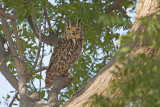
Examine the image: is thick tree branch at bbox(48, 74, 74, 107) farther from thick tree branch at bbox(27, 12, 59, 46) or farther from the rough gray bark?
thick tree branch at bbox(27, 12, 59, 46)

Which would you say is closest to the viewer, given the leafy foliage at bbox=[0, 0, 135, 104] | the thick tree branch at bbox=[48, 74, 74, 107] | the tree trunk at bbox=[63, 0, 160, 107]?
the tree trunk at bbox=[63, 0, 160, 107]

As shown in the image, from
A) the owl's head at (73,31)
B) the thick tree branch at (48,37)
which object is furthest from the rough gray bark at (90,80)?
the owl's head at (73,31)

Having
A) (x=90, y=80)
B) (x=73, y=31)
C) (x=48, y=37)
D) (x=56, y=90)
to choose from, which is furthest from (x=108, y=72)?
(x=73, y=31)

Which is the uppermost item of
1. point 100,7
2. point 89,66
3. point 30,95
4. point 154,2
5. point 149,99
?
point 100,7

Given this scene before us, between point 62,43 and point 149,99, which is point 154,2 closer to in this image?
point 149,99

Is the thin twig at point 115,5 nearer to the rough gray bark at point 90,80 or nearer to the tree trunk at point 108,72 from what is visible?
the rough gray bark at point 90,80

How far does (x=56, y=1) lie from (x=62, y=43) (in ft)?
2.25

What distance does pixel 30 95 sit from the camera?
304 cm

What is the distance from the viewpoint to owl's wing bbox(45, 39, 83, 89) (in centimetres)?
439

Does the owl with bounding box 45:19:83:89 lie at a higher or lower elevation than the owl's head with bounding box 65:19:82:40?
lower

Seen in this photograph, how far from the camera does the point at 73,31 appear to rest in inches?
184

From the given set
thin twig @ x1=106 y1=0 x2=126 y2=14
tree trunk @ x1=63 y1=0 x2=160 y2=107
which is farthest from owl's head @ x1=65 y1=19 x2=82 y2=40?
tree trunk @ x1=63 y1=0 x2=160 y2=107

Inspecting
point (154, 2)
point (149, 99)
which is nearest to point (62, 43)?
point (154, 2)

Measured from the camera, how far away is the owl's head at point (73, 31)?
4.60m
